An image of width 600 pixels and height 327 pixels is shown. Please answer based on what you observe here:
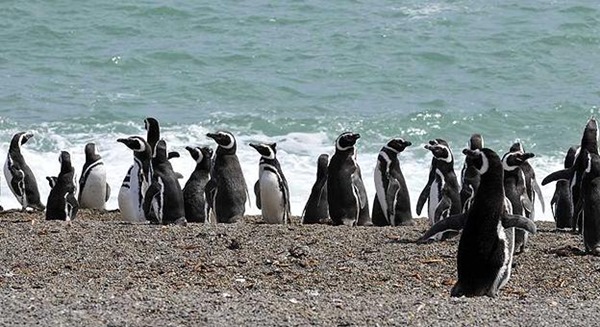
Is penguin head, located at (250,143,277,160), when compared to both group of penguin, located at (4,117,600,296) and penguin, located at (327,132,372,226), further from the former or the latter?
penguin, located at (327,132,372,226)

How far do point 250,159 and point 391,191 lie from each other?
15.7 feet

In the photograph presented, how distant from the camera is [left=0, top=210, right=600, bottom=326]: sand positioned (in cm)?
705

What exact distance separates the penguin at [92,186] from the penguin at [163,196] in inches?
77.5

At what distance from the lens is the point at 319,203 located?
12.5 meters

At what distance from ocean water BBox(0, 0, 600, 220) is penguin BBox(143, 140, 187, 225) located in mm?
2858

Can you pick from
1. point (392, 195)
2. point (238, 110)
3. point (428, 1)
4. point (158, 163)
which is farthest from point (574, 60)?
point (158, 163)

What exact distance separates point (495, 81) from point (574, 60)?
2.11m

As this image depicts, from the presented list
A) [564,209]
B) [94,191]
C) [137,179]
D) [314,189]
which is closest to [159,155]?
[137,179]

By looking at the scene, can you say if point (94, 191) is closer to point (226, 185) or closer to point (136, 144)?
point (136, 144)

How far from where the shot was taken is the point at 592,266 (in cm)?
912

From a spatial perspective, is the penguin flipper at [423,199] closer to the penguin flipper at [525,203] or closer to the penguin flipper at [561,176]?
the penguin flipper at [561,176]

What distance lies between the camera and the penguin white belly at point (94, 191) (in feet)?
43.8

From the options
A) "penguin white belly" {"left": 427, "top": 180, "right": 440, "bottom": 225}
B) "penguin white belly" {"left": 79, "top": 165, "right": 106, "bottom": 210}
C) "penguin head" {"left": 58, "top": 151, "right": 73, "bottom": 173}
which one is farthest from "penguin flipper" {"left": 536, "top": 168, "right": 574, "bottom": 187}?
"penguin white belly" {"left": 79, "top": 165, "right": 106, "bottom": 210}

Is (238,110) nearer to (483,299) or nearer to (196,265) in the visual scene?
(196,265)
